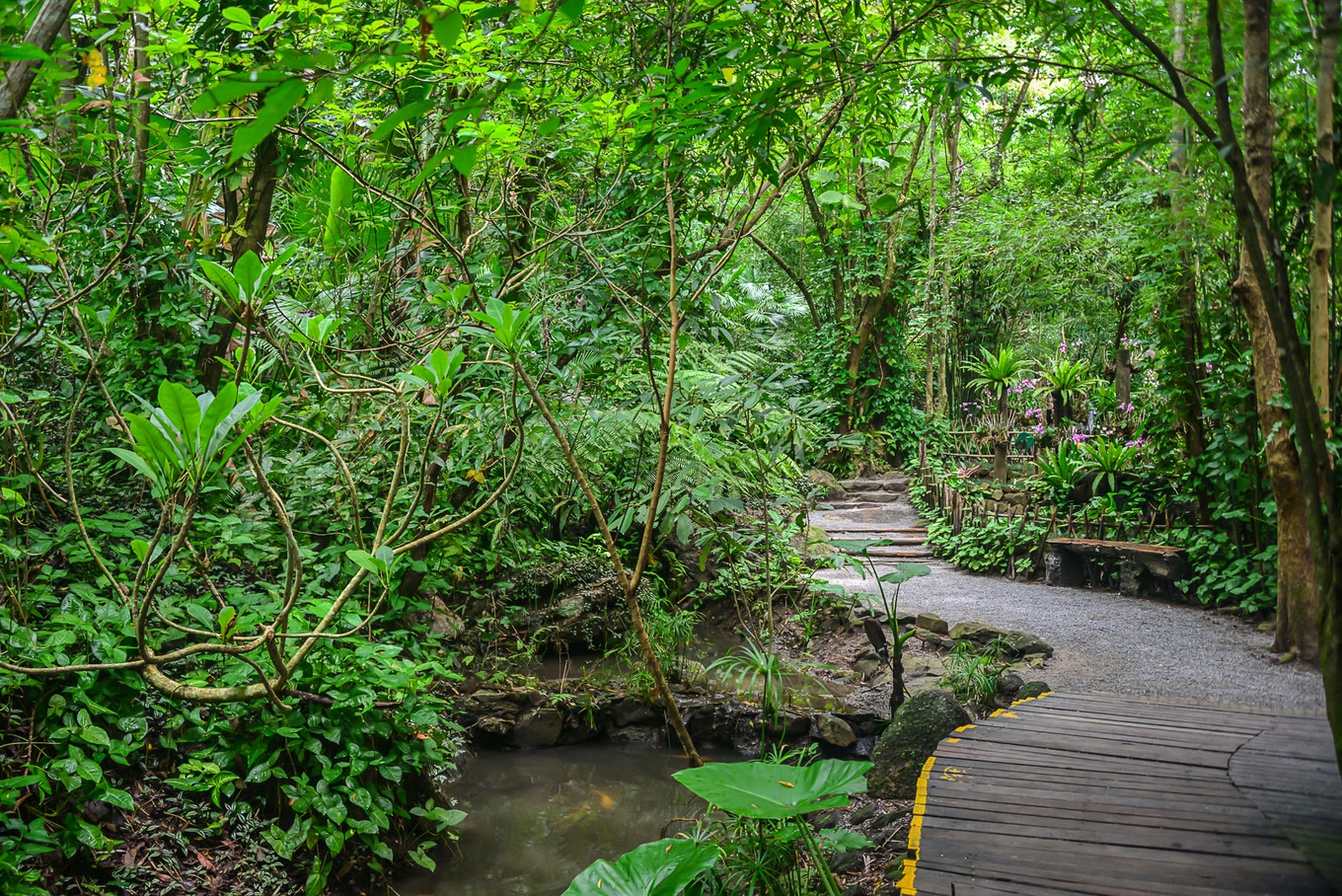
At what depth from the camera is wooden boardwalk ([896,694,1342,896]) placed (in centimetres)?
219

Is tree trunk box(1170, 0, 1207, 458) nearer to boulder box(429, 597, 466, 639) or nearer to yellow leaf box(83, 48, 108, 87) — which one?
boulder box(429, 597, 466, 639)

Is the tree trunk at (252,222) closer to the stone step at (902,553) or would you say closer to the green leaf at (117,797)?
the green leaf at (117,797)

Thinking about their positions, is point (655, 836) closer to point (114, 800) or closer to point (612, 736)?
point (612, 736)

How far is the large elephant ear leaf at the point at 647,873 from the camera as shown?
2.47 m

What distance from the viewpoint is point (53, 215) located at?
11.4ft

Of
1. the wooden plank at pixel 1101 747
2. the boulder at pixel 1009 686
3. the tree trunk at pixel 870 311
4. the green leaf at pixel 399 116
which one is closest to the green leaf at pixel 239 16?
the green leaf at pixel 399 116

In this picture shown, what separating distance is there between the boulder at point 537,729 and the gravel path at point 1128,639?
7.97ft

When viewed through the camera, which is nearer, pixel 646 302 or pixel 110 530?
pixel 110 530

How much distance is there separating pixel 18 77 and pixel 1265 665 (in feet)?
22.0

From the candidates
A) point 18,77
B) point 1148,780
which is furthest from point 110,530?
point 1148,780

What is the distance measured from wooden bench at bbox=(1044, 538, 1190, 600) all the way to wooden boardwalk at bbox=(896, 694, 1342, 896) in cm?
421

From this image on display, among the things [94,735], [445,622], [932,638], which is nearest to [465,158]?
[94,735]

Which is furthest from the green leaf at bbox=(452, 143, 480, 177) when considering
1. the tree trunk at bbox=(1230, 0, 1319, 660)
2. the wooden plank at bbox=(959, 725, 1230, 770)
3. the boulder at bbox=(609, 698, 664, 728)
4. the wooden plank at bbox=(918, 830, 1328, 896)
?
the tree trunk at bbox=(1230, 0, 1319, 660)

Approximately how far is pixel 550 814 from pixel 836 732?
180 centimetres
